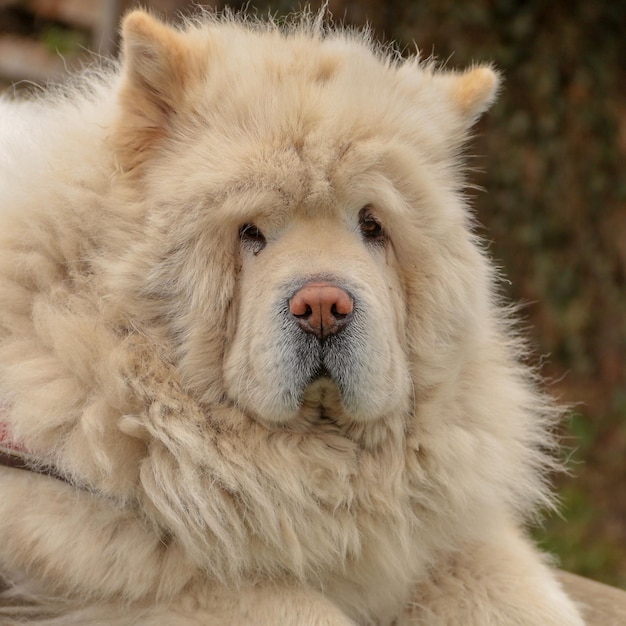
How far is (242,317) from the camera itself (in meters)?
2.99

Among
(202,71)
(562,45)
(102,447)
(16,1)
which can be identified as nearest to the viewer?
(102,447)

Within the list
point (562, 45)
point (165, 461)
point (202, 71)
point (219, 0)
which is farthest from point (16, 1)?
point (165, 461)

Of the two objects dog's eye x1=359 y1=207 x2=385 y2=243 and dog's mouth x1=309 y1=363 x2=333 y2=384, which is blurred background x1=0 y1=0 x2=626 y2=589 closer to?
dog's eye x1=359 y1=207 x2=385 y2=243

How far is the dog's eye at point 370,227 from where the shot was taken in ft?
10.2

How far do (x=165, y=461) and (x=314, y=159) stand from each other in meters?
1.07

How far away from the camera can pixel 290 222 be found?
3000 millimetres

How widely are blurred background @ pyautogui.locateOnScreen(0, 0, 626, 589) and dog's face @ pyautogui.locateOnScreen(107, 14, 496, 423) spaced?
3866 mm

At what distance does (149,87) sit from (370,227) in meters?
0.88

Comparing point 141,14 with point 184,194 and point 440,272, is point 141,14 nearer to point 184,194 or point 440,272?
point 184,194

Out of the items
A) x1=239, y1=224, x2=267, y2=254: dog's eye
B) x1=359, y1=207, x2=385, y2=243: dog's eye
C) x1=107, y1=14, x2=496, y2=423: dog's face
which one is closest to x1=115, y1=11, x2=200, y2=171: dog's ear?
x1=107, y1=14, x2=496, y2=423: dog's face

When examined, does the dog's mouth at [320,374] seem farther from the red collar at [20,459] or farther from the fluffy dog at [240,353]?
the red collar at [20,459]

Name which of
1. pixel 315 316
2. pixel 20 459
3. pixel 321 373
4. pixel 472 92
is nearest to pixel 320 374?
pixel 321 373

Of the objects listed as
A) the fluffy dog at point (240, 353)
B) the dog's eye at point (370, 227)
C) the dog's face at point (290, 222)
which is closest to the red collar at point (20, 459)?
the fluffy dog at point (240, 353)

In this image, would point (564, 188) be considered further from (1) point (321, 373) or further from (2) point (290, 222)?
(1) point (321, 373)
